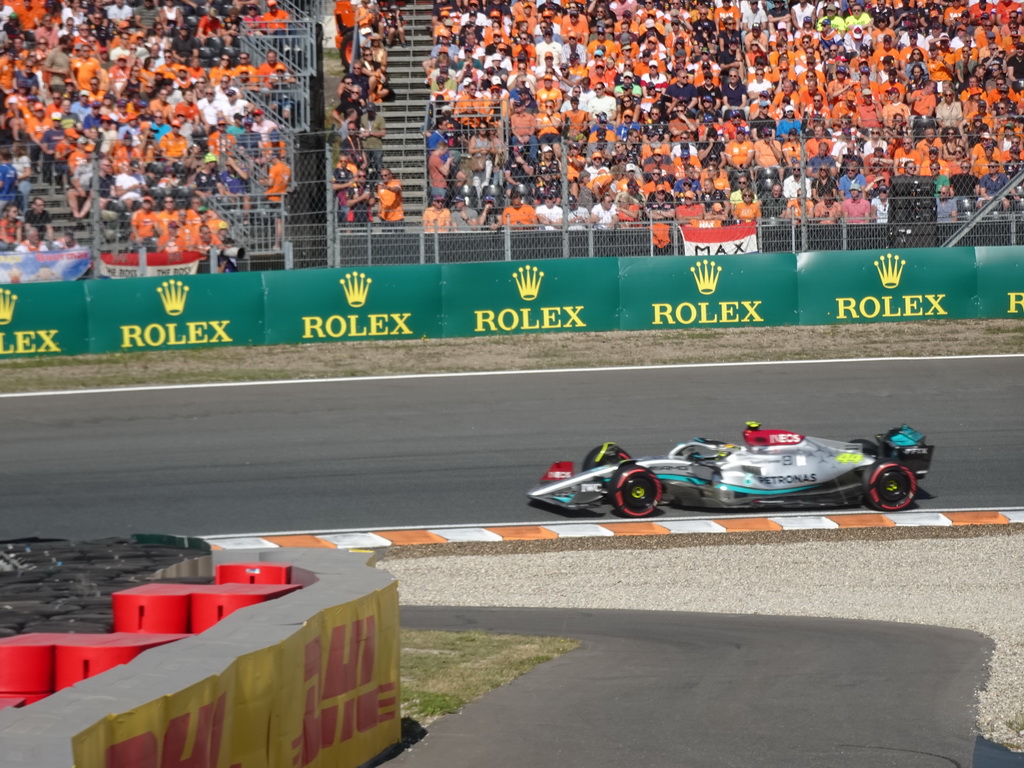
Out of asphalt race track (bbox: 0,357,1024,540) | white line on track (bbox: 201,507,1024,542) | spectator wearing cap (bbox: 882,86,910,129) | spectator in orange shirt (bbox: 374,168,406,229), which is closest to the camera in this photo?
white line on track (bbox: 201,507,1024,542)

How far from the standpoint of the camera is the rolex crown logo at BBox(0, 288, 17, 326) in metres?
17.6

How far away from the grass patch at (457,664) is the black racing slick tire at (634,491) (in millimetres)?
3560

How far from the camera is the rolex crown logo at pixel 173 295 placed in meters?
18.0

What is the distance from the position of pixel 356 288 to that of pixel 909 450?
8.68 meters

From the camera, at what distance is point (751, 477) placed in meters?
11.9

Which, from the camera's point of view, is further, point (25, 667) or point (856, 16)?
point (856, 16)

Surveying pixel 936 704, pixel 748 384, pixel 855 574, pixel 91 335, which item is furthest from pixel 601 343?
pixel 936 704

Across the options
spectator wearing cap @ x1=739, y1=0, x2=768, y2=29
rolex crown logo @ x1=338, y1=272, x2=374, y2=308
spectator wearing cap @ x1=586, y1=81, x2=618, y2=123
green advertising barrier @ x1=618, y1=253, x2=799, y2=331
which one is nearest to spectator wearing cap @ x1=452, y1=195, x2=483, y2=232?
rolex crown logo @ x1=338, y1=272, x2=374, y2=308

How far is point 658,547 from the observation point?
11250mm

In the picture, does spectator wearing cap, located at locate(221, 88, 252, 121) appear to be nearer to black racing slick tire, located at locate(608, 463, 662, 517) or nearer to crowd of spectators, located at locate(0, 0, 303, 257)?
crowd of spectators, located at locate(0, 0, 303, 257)

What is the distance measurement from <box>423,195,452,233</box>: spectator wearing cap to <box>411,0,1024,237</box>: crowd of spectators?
3 cm

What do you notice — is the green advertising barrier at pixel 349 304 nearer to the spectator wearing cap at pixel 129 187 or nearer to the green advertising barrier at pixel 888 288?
the spectator wearing cap at pixel 129 187

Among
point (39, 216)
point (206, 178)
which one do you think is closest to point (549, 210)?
point (206, 178)

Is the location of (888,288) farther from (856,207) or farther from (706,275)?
(706,275)
